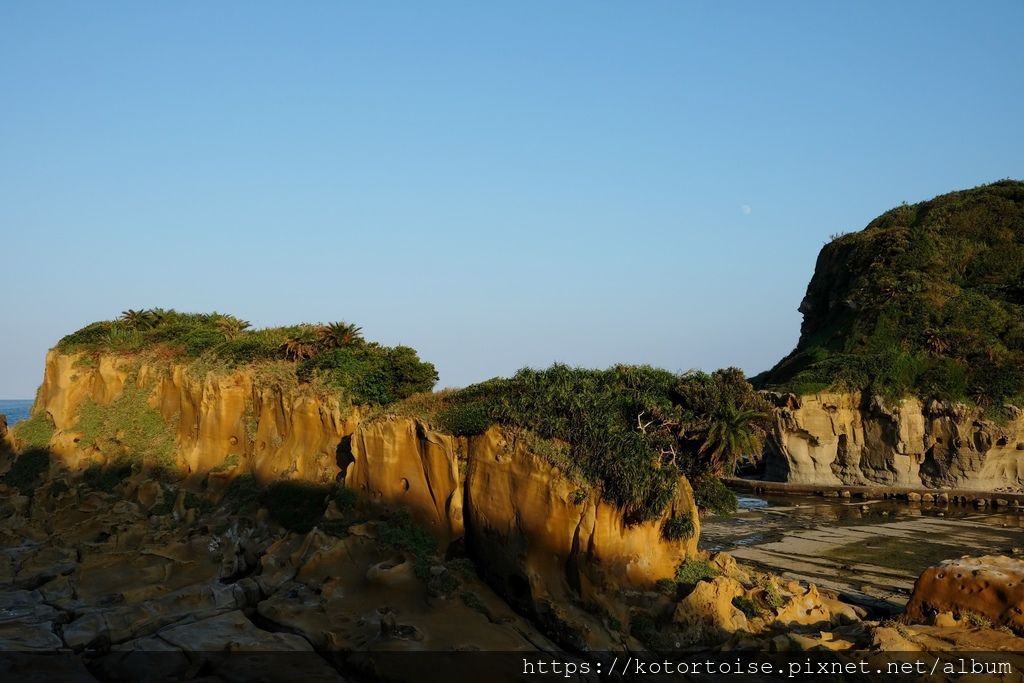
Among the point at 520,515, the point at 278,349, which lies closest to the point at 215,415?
the point at 278,349

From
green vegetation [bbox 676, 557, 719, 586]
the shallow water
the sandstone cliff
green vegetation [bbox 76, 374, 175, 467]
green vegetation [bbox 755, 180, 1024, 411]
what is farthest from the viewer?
green vegetation [bbox 755, 180, 1024, 411]

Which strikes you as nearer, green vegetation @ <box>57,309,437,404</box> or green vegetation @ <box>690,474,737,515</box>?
green vegetation @ <box>690,474,737,515</box>

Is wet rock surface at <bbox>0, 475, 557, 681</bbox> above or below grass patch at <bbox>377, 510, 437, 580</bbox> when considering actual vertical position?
below

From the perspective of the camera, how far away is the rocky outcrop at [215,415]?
1276 inches

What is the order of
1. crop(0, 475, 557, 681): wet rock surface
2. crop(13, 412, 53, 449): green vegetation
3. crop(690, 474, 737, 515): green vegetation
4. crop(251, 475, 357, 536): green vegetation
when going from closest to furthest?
crop(0, 475, 557, 681): wet rock surface < crop(251, 475, 357, 536): green vegetation < crop(690, 474, 737, 515): green vegetation < crop(13, 412, 53, 449): green vegetation

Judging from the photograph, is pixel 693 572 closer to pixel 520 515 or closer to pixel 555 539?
pixel 555 539

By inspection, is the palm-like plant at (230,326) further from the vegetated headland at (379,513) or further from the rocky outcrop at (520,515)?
the rocky outcrop at (520,515)

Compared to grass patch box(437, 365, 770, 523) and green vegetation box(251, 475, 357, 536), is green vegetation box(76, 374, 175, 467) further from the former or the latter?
grass patch box(437, 365, 770, 523)

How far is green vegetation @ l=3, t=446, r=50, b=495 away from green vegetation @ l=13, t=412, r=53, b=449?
1.16 ft

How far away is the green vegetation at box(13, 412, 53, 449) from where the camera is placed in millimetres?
39531

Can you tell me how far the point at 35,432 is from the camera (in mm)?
40094

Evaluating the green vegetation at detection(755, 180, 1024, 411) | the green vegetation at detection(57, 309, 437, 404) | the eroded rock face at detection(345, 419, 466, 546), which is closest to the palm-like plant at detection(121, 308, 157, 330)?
the green vegetation at detection(57, 309, 437, 404)

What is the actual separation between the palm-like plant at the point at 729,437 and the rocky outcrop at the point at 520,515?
1659 mm

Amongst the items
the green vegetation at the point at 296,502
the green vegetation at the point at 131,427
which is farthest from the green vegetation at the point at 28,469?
the green vegetation at the point at 296,502
